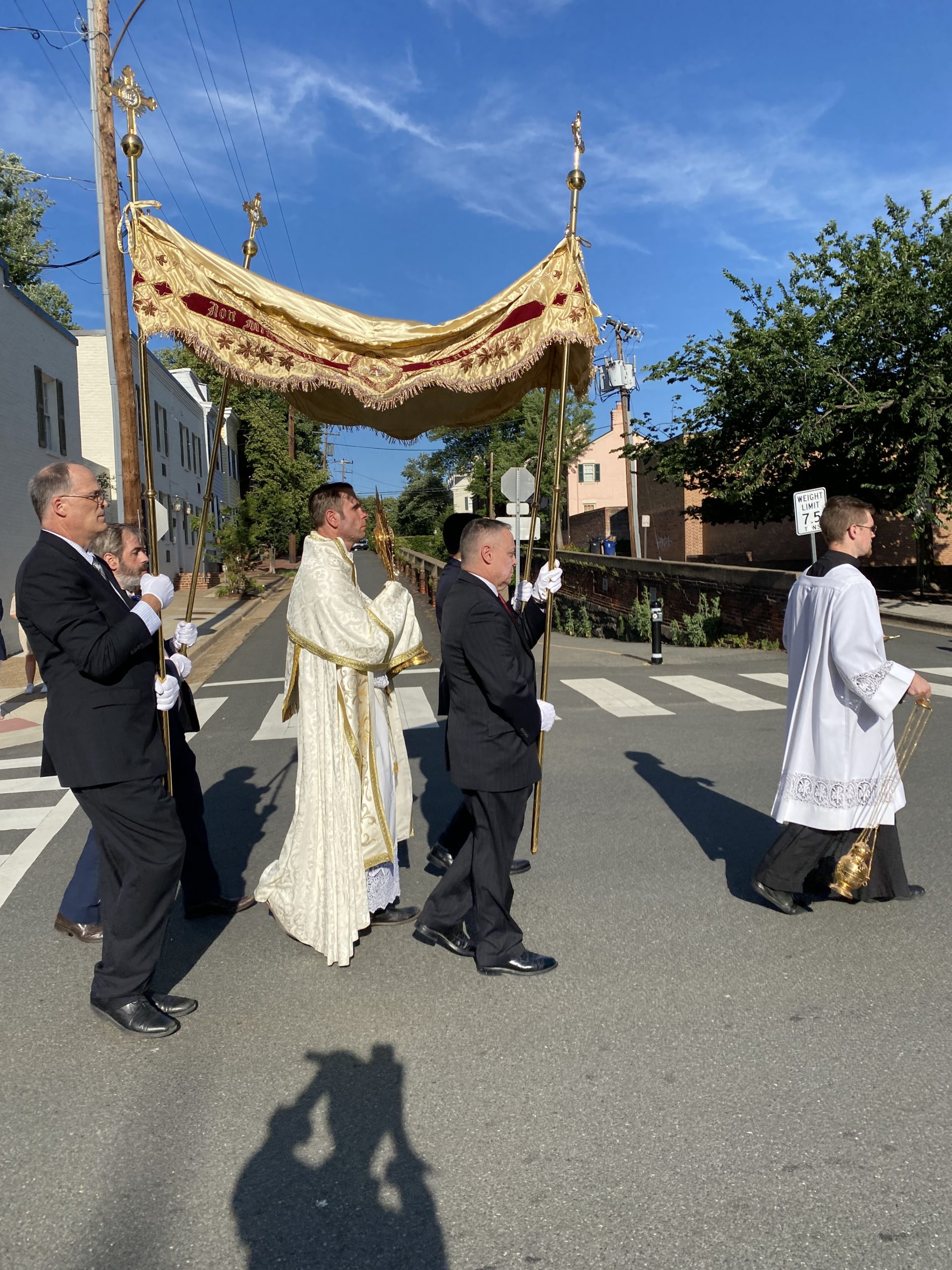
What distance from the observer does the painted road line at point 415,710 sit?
10.1m

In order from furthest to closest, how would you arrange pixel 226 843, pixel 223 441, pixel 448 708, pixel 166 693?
1. pixel 223 441
2. pixel 226 843
3. pixel 448 708
4. pixel 166 693

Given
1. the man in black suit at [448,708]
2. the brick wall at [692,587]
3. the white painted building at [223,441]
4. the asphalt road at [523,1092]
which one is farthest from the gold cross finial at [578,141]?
the white painted building at [223,441]

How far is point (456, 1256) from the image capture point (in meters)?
2.42

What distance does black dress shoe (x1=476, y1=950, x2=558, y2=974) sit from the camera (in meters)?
4.01

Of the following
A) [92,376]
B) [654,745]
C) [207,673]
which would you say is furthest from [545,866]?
[92,376]

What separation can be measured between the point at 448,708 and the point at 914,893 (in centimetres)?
243

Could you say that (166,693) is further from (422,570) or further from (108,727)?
(422,570)

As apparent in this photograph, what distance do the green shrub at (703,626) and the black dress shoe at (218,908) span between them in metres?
15.2

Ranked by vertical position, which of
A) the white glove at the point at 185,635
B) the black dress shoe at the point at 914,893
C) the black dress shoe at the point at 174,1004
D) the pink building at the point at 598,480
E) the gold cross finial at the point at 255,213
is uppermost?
the pink building at the point at 598,480

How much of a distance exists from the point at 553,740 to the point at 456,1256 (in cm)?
657

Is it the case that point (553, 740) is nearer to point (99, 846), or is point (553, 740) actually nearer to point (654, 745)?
point (654, 745)

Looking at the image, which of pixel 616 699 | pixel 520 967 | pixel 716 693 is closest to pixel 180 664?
pixel 520 967

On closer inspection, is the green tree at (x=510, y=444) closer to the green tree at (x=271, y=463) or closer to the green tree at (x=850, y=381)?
the green tree at (x=271, y=463)

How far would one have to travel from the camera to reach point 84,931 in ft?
14.8
